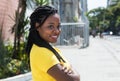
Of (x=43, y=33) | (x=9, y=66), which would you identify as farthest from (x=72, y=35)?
(x=43, y=33)

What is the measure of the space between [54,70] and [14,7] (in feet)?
44.5

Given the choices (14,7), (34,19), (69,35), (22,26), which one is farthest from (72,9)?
(34,19)

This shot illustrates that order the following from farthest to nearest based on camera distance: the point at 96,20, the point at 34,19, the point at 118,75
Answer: the point at 96,20, the point at 118,75, the point at 34,19

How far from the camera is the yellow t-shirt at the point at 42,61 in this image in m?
2.29

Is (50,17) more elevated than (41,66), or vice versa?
(50,17)

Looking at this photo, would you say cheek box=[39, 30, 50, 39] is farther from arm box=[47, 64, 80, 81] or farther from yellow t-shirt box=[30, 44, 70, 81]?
arm box=[47, 64, 80, 81]

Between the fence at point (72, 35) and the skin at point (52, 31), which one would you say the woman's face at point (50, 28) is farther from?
the fence at point (72, 35)

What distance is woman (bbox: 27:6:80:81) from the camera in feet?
7.55

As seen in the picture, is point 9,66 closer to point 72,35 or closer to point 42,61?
point 42,61

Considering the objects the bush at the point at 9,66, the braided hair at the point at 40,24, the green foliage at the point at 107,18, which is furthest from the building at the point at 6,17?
the green foliage at the point at 107,18

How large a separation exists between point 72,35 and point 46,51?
1272 inches

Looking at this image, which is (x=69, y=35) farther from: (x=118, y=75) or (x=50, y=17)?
(x=50, y=17)

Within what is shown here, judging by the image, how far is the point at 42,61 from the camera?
230 centimetres

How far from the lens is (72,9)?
186 feet
